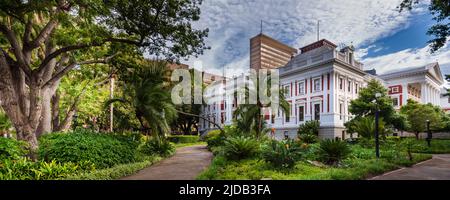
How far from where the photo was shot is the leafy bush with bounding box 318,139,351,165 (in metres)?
9.43

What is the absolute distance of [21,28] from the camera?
10664 millimetres

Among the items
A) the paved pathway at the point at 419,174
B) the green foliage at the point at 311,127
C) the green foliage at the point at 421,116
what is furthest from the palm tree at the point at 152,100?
the green foliage at the point at 421,116

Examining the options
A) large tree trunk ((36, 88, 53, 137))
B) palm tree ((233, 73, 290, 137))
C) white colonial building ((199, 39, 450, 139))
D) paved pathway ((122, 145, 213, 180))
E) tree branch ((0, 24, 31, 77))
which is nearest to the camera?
paved pathway ((122, 145, 213, 180))

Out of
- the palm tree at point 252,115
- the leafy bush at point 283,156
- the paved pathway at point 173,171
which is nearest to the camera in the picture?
the paved pathway at point 173,171

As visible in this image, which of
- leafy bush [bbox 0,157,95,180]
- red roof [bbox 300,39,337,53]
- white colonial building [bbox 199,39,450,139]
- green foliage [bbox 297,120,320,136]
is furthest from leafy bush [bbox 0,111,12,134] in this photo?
red roof [bbox 300,39,337,53]

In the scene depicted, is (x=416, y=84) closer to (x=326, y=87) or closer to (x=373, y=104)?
(x=373, y=104)

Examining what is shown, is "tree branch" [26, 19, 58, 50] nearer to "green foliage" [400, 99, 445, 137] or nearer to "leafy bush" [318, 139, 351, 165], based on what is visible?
"leafy bush" [318, 139, 351, 165]

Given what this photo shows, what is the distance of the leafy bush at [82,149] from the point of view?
24.1 ft

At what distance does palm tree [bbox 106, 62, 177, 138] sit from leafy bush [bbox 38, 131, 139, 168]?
6.41 feet

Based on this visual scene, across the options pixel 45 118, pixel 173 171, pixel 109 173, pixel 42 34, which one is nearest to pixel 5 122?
pixel 45 118

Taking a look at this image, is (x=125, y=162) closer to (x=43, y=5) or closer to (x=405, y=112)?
(x=43, y=5)

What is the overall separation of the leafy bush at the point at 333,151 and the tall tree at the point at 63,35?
6.63 m

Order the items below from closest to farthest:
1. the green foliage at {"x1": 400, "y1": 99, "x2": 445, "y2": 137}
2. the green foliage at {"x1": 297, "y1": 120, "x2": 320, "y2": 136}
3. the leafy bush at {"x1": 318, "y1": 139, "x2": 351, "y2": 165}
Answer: the leafy bush at {"x1": 318, "y1": 139, "x2": 351, "y2": 165} → the green foliage at {"x1": 400, "y1": 99, "x2": 445, "y2": 137} → the green foliage at {"x1": 297, "y1": 120, "x2": 320, "y2": 136}

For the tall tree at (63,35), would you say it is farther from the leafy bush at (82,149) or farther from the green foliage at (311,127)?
the green foliage at (311,127)
